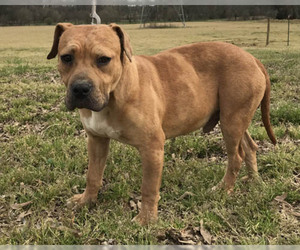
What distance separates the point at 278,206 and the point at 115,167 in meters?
2.02

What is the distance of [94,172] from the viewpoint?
378 centimetres

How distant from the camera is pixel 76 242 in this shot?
122 inches

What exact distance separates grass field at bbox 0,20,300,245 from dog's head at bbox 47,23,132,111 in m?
1.24

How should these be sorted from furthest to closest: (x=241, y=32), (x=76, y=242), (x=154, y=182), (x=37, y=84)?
(x=241, y=32), (x=37, y=84), (x=154, y=182), (x=76, y=242)

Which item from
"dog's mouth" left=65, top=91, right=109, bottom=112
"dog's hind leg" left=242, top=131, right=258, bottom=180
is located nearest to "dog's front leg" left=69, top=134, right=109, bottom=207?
"dog's mouth" left=65, top=91, right=109, bottom=112

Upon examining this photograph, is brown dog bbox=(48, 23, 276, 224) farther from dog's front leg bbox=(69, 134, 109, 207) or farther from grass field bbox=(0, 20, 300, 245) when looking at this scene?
grass field bbox=(0, 20, 300, 245)

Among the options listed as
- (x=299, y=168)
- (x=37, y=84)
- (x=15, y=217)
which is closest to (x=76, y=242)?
(x=15, y=217)

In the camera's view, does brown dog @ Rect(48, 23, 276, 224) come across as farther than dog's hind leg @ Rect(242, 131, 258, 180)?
No

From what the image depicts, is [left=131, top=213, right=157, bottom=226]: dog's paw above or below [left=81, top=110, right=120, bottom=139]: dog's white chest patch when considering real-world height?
below

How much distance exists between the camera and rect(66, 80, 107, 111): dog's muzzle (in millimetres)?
2785

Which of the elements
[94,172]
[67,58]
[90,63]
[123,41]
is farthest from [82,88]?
[94,172]

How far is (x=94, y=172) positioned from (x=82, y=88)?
1.28 m

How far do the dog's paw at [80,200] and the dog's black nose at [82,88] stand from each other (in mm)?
1424

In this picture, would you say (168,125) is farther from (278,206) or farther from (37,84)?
(37,84)
